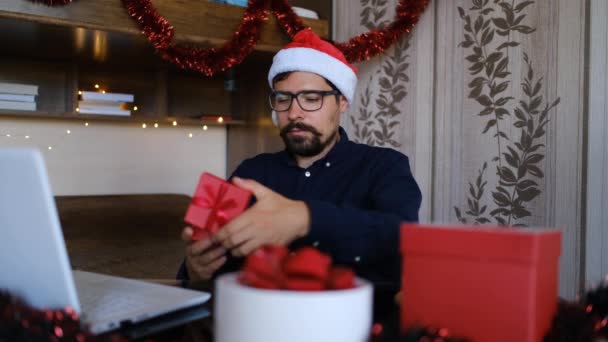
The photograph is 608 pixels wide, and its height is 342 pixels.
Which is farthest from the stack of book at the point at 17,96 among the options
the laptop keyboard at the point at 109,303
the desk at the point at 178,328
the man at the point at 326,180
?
the desk at the point at 178,328

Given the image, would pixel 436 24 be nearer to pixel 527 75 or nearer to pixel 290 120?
pixel 527 75

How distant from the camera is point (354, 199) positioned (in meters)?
Answer: 1.48

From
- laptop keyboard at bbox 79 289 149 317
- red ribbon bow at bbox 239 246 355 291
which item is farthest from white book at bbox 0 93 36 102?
red ribbon bow at bbox 239 246 355 291

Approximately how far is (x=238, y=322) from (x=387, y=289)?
0.51 meters

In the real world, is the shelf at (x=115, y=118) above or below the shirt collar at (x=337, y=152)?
above

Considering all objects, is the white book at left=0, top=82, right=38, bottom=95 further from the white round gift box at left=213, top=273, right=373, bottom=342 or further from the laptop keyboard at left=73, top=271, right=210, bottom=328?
the white round gift box at left=213, top=273, right=373, bottom=342

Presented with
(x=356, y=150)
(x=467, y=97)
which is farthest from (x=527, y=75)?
(x=356, y=150)

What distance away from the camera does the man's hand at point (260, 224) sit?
2.75ft

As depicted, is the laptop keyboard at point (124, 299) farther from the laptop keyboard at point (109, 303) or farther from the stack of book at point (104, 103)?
the stack of book at point (104, 103)

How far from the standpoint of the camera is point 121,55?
2.63 m

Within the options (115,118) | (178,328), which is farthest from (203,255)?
(115,118)

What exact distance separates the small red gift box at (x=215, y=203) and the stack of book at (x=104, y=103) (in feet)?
6.71

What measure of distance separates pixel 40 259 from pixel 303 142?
39.7 inches

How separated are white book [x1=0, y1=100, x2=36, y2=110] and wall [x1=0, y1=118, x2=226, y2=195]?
4.8 inches
